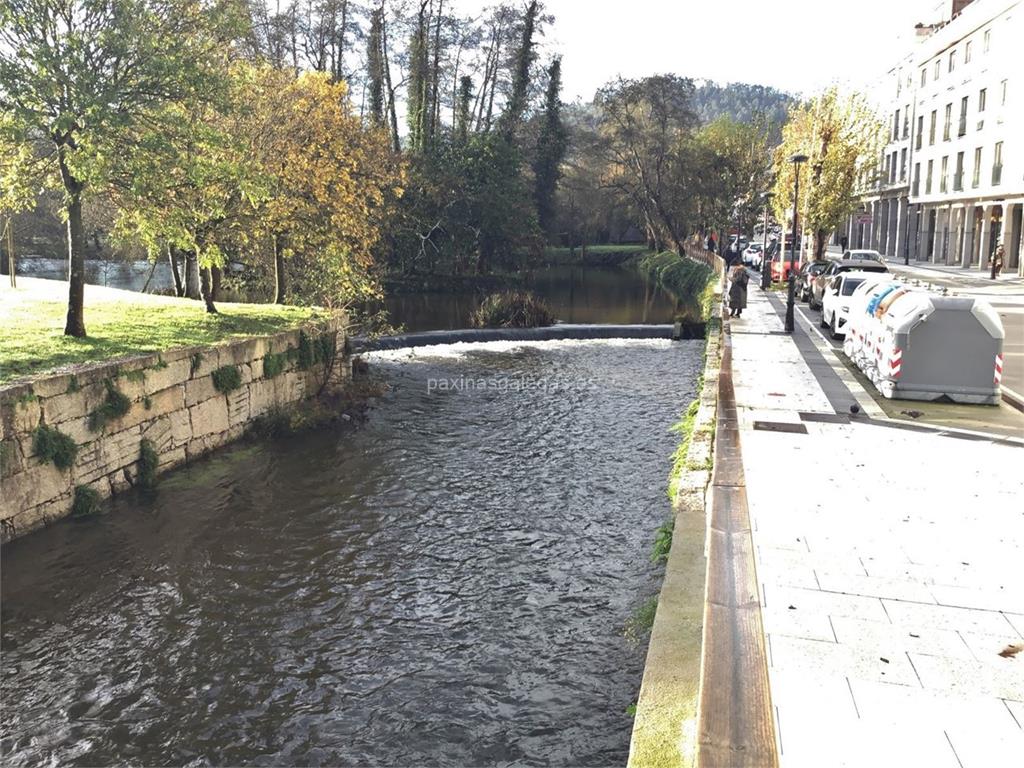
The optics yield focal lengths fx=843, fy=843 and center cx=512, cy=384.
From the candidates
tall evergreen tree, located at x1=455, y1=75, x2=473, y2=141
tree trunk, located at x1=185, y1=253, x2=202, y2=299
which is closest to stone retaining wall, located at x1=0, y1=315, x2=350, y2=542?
tree trunk, located at x1=185, y1=253, x2=202, y2=299

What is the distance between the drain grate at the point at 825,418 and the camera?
1235 cm

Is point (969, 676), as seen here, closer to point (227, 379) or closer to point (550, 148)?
point (227, 379)

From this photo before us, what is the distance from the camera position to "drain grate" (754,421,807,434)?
1174 centimetres

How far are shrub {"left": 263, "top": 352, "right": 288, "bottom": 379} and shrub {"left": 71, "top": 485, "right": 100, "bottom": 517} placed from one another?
16.3 ft

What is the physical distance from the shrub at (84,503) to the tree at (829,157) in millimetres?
34309

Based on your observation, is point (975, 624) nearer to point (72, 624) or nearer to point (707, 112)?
point (72, 624)

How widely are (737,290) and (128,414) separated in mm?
18067

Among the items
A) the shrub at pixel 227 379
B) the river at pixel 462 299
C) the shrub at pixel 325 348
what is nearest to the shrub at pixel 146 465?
the shrub at pixel 227 379

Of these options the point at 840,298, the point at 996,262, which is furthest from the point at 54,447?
the point at 996,262

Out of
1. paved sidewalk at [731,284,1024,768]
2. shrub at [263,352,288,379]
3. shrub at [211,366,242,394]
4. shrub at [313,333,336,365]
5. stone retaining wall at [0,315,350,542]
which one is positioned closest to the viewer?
paved sidewalk at [731,284,1024,768]

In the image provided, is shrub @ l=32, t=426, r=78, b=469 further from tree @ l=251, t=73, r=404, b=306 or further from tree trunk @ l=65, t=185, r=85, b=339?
tree @ l=251, t=73, r=404, b=306

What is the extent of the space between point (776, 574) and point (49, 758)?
19.0 ft

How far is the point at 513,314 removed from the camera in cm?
2870

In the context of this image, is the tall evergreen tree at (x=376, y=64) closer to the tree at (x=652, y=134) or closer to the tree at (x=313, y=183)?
the tree at (x=652, y=134)
